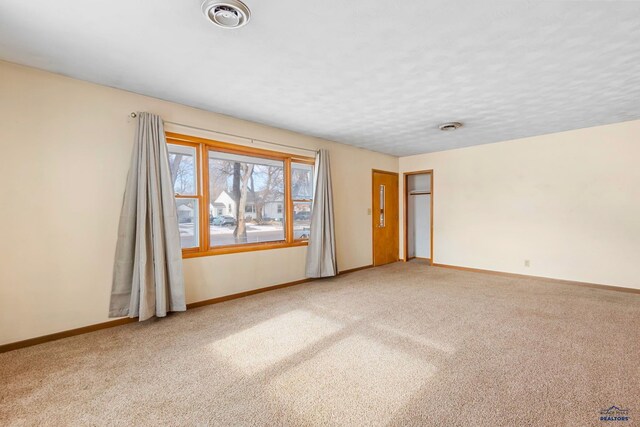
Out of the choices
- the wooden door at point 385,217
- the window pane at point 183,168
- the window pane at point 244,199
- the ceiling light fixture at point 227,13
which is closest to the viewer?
the ceiling light fixture at point 227,13

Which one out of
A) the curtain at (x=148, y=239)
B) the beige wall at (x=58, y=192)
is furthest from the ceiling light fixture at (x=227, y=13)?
the beige wall at (x=58, y=192)

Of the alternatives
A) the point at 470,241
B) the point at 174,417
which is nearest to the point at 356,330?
the point at 174,417

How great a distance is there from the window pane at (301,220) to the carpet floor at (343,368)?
4.59ft

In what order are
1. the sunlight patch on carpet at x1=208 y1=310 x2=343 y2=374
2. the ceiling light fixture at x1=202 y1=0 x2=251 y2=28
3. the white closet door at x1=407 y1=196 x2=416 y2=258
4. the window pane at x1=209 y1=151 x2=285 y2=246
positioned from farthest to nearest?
the white closet door at x1=407 y1=196 x2=416 y2=258 → the window pane at x1=209 y1=151 x2=285 y2=246 → the sunlight patch on carpet at x1=208 y1=310 x2=343 y2=374 → the ceiling light fixture at x1=202 y1=0 x2=251 y2=28

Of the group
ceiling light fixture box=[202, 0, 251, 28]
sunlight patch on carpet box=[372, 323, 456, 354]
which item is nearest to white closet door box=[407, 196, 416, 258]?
sunlight patch on carpet box=[372, 323, 456, 354]

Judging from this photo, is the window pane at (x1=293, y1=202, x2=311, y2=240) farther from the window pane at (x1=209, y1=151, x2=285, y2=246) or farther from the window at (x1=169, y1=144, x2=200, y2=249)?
the window at (x1=169, y1=144, x2=200, y2=249)

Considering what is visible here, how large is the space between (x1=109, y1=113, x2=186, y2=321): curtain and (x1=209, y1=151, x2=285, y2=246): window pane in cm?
63

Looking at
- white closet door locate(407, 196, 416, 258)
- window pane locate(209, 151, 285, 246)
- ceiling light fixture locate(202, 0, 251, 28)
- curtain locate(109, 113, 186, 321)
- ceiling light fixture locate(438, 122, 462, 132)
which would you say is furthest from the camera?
white closet door locate(407, 196, 416, 258)

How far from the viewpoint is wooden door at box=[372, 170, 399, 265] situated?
598cm

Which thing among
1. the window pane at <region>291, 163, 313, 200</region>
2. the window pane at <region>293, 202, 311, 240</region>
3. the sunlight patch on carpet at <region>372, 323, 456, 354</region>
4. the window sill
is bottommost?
the sunlight patch on carpet at <region>372, 323, 456, 354</region>

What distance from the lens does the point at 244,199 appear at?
4.05 metres

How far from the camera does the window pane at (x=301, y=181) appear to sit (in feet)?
15.2

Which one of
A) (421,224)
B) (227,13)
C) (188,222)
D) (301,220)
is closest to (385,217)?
(421,224)

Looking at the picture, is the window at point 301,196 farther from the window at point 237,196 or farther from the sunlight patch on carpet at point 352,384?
the sunlight patch on carpet at point 352,384
